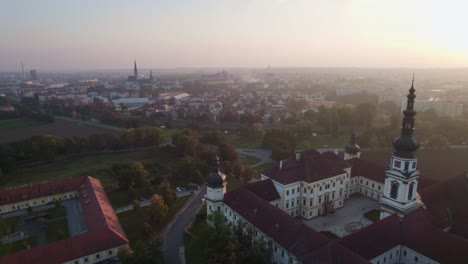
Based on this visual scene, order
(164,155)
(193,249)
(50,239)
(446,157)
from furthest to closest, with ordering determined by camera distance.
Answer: (164,155)
(446,157)
(50,239)
(193,249)

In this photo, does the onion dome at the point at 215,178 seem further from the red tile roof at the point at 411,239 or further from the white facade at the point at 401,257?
the white facade at the point at 401,257

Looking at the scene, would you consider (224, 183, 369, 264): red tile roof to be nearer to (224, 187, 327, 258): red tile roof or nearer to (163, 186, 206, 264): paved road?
(224, 187, 327, 258): red tile roof

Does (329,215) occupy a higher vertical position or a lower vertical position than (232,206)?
lower

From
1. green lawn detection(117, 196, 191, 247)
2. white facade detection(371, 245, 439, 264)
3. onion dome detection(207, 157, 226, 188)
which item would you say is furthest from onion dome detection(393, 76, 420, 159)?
green lawn detection(117, 196, 191, 247)

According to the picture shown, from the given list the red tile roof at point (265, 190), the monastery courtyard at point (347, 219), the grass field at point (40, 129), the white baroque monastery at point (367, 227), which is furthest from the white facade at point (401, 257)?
the grass field at point (40, 129)

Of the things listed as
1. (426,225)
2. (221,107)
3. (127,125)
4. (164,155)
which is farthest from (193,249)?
(221,107)

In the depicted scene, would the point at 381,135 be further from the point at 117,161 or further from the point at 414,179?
the point at 117,161

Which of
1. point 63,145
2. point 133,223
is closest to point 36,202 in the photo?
point 133,223

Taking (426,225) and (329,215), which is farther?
(329,215)

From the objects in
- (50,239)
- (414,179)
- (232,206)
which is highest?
(414,179)
